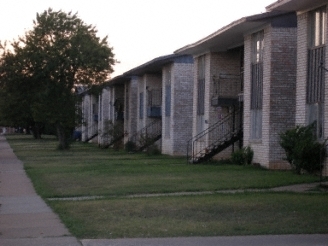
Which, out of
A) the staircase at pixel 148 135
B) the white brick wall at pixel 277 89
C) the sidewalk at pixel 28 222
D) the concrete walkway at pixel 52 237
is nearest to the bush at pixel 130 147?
the staircase at pixel 148 135

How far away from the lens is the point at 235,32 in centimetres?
3394

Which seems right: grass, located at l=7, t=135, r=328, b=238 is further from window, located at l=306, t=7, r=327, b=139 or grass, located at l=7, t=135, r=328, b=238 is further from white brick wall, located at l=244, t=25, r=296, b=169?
white brick wall, located at l=244, t=25, r=296, b=169

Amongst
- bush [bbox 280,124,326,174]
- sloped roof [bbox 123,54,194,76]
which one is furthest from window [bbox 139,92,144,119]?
bush [bbox 280,124,326,174]

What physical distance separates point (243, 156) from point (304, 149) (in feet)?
25.8

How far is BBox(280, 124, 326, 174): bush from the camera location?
86.9 ft

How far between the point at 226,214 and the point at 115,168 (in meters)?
17.6

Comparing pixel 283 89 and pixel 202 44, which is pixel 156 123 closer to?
pixel 202 44

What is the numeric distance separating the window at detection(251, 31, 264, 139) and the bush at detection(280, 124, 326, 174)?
5.27m

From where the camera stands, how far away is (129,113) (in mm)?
63062

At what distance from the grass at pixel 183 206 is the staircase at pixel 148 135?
2222 centimetres

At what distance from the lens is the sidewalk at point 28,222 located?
13.8 m

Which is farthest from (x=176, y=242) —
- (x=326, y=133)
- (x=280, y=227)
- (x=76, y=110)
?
(x=76, y=110)

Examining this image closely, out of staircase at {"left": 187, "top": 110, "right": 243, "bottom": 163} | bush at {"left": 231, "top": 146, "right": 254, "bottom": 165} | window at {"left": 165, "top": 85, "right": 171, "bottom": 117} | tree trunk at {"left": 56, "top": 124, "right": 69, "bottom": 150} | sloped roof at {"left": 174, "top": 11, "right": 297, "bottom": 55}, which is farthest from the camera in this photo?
tree trunk at {"left": 56, "top": 124, "right": 69, "bottom": 150}

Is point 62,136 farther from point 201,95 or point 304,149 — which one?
point 304,149
